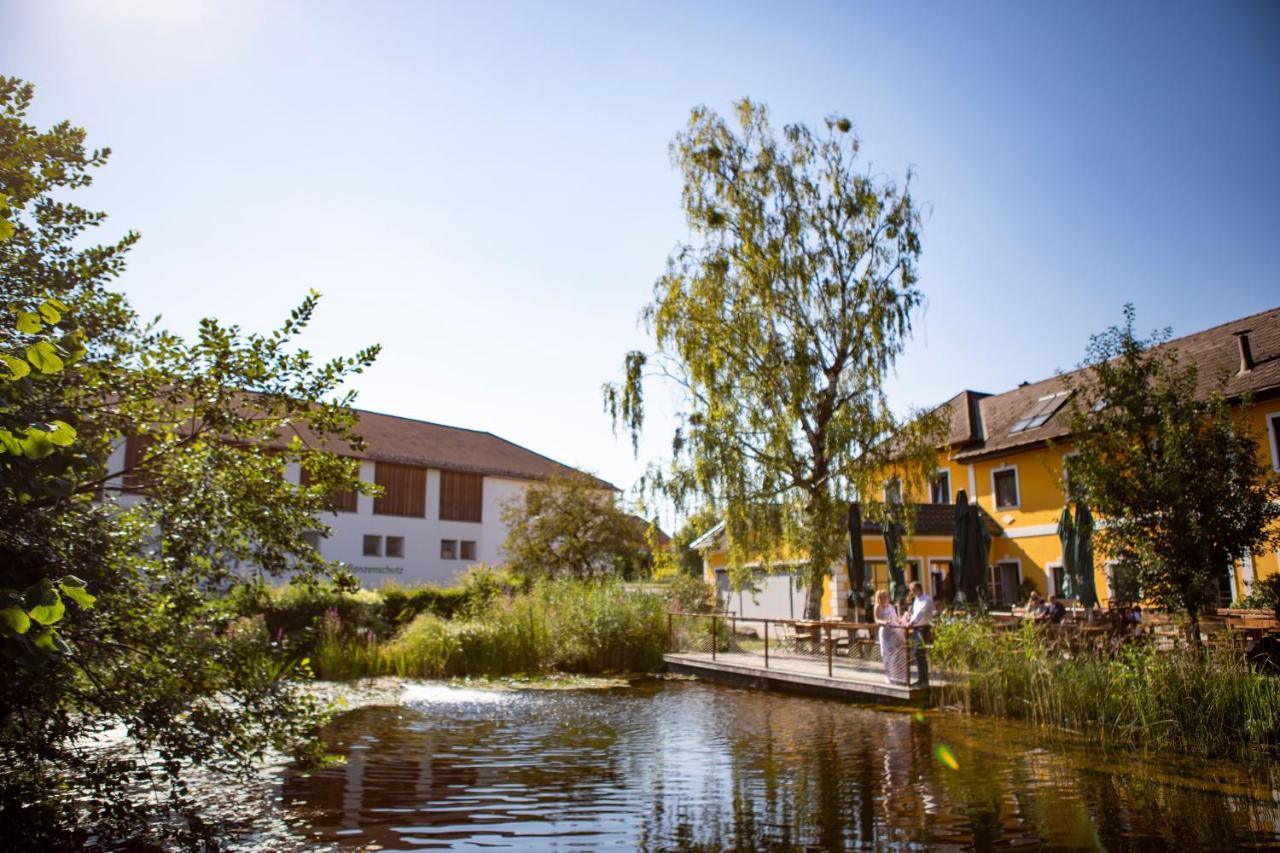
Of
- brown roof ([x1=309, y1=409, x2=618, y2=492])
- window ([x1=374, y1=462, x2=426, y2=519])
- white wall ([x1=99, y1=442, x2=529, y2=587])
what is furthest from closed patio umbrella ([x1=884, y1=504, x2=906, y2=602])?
window ([x1=374, y1=462, x2=426, y2=519])

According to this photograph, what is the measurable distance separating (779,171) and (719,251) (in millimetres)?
2312

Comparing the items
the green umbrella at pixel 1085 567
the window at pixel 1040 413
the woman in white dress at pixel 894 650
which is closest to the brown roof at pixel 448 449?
the window at pixel 1040 413

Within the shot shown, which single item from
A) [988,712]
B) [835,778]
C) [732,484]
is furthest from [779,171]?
[835,778]

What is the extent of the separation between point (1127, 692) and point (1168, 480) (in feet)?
9.10

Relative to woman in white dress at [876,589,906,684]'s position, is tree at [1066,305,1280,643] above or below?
above

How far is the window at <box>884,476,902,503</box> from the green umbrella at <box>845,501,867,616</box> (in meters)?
1.06

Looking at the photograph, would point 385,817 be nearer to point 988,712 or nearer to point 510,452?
point 988,712

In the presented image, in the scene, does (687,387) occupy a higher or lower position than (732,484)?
higher

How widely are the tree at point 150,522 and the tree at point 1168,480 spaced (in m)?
9.77

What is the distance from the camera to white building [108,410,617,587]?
3800cm

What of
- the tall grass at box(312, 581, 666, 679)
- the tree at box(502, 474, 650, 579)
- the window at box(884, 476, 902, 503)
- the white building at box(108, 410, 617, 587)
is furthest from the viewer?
the white building at box(108, 410, 617, 587)

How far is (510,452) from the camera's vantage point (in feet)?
160

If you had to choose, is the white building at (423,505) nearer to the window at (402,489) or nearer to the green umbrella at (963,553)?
the window at (402,489)

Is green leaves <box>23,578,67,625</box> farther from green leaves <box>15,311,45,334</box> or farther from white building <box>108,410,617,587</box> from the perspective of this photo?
white building <box>108,410,617,587</box>
